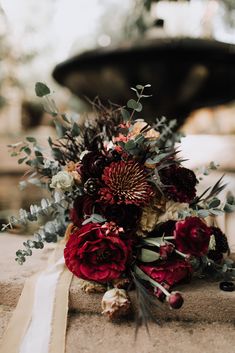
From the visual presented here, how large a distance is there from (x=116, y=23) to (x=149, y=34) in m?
4.80

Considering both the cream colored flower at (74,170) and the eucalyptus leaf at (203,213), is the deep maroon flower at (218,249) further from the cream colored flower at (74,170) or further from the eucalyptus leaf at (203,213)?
the cream colored flower at (74,170)

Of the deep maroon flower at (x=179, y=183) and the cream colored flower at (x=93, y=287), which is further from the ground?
the deep maroon flower at (x=179, y=183)

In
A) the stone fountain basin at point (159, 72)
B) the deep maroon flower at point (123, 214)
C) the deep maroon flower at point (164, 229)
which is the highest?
the stone fountain basin at point (159, 72)

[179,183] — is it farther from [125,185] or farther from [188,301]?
[188,301]

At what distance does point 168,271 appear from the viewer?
2.93ft

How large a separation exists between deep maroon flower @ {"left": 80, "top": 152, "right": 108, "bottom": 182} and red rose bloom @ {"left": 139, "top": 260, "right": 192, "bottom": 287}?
24 centimetres

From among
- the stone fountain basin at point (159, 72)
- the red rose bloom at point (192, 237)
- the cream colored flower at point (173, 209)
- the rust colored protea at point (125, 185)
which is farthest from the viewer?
the stone fountain basin at point (159, 72)

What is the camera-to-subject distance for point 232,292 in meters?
0.93

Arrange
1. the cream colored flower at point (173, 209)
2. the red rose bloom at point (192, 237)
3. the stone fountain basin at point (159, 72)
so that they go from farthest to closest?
the stone fountain basin at point (159, 72) → the cream colored flower at point (173, 209) → the red rose bloom at point (192, 237)

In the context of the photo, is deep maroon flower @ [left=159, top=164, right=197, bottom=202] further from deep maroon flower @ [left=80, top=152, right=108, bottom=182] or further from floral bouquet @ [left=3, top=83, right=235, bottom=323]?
deep maroon flower @ [left=80, top=152, right=108, bottom=182]

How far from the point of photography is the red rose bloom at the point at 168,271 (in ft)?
2.90

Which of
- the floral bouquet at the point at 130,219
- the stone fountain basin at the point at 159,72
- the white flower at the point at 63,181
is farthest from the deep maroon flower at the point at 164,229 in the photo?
the stone fountain basin at the point at 159,72

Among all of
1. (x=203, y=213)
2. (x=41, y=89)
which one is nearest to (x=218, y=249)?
(x=203, y=213)

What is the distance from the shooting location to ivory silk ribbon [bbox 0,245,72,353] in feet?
2.66
